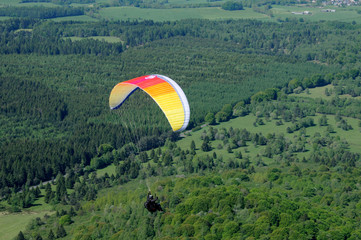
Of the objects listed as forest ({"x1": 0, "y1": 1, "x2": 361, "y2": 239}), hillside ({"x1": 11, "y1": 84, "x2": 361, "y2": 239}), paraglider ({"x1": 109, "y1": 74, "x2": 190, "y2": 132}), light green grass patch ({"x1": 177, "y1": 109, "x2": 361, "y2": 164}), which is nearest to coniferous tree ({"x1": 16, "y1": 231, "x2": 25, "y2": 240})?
forest ({"x1": 0, "y1": 1, "x2": 361, "y2": 239})

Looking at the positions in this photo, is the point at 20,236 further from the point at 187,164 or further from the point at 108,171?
the point at 187,164

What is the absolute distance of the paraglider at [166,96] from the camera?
79562mm

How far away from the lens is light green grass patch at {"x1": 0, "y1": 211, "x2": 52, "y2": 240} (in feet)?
355

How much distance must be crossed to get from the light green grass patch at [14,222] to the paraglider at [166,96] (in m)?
33.6

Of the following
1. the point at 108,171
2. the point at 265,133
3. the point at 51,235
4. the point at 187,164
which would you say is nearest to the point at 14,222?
the point at 51,235

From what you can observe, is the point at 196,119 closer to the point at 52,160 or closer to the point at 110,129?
the point at 110,129

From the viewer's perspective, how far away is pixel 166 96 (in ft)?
267

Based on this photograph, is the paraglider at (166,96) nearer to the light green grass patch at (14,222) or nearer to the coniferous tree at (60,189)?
the light green grass patch at (14,222)

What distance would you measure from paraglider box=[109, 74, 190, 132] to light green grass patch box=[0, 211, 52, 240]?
110ft

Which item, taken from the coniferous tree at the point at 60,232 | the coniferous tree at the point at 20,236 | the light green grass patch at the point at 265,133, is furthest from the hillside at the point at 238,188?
the coniferous tree at the point at 20,236

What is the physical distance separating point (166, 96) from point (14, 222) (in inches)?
1715

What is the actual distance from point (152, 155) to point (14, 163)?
2613 cm

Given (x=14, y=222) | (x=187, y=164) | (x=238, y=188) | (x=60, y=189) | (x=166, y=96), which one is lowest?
(x=14, y=222)

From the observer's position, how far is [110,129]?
505 ft
